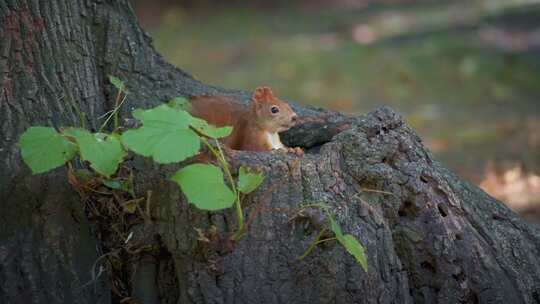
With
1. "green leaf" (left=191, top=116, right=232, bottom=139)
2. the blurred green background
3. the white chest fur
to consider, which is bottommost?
"green leaf" (left=191, top=116, right=232, bottom=139)

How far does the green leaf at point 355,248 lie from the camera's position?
2.46 metres

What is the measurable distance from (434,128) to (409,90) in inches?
46.0

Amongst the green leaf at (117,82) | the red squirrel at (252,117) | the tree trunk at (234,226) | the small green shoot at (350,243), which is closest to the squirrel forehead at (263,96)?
the red squirrel at (252,117)

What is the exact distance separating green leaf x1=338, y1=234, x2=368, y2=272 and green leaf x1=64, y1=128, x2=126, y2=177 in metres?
0.68

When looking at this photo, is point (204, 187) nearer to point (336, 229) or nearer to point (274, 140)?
point (336, 229)

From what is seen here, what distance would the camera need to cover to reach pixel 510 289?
2.97 metres

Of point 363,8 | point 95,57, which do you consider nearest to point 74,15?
point 95,57

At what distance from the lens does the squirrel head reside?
345 centimetres

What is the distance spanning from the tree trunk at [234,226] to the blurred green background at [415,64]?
2575 millimetres

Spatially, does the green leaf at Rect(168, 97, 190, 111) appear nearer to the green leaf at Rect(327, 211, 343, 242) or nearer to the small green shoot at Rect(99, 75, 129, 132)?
the small green shoot at Rect(99, 75, 129, 132)

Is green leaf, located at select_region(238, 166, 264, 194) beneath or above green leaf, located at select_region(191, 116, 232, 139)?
beneath

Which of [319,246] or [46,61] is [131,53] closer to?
[46,61]

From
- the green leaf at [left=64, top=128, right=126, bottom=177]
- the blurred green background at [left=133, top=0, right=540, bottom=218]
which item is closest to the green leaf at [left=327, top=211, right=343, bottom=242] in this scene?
the green leaf at [left=64, top=128, right=126, bottom=177]

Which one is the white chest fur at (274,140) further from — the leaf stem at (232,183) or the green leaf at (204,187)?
the green leaf at (204,187)
